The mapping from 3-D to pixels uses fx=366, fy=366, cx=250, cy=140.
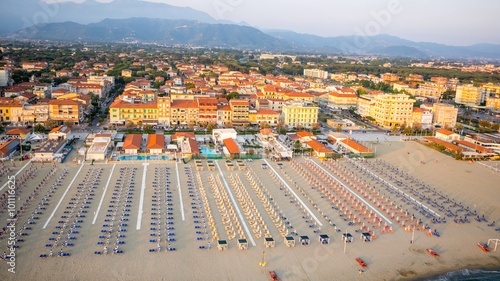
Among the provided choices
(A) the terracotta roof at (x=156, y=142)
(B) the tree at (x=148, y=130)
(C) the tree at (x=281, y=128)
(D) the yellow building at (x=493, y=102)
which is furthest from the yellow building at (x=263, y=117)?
(D) the yellow building at (x=493, y=102)

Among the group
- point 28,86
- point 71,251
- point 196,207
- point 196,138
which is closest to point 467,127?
point 196,138

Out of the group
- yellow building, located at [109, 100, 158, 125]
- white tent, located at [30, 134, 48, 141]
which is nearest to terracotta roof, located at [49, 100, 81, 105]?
yellow building, located at [109, 100, 158, 125]

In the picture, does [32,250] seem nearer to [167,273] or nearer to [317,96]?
[167,273]

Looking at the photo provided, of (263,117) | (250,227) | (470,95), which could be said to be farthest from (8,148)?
(470,95)

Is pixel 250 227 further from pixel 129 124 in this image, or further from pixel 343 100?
pixel 343 100

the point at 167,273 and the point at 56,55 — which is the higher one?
the point at 56,55

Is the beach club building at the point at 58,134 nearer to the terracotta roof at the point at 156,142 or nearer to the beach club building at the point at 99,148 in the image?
the beach club building at the point at 99,148

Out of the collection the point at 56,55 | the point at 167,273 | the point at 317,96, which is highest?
the point at 56,55
